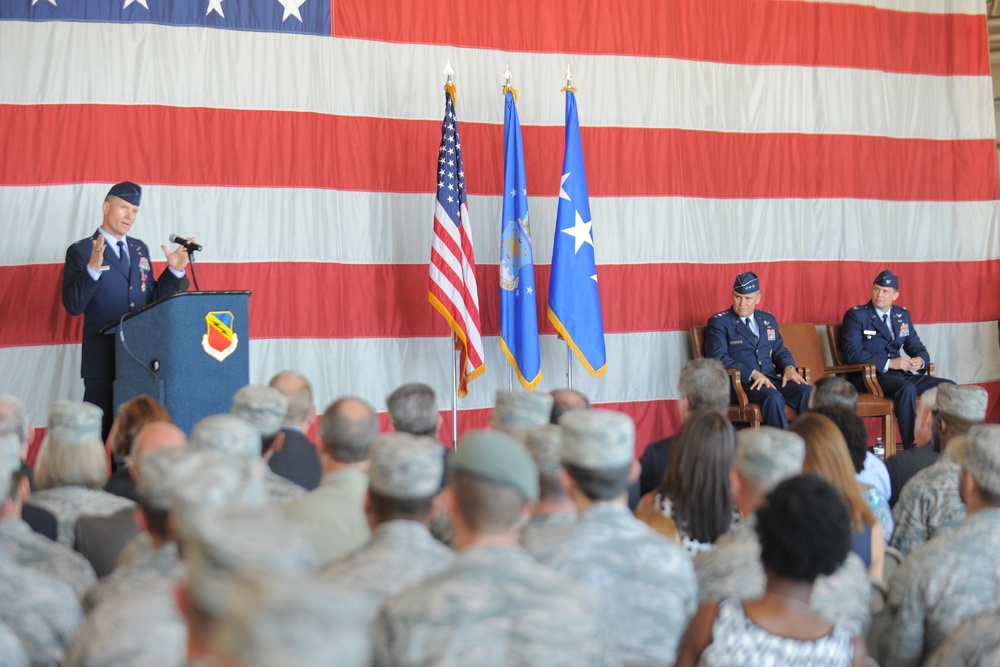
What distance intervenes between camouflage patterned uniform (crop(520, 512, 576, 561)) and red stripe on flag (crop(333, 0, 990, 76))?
4468mm

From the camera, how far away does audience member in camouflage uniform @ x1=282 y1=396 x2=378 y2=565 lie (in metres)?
2.34

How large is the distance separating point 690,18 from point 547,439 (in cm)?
514

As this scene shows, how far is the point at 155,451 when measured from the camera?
1758 mm

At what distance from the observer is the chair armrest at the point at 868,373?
21.0 feet

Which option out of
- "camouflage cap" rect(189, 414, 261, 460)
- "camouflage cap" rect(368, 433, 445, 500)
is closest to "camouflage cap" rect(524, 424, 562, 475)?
"camouflage cap" rect(368, 433, 445, 500)

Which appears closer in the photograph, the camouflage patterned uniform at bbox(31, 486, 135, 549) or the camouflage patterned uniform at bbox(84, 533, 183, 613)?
the camouflage patterned uniform at bbox(84, 533, 183, 613)

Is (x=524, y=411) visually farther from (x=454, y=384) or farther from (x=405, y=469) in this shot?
(x=454, y=384)

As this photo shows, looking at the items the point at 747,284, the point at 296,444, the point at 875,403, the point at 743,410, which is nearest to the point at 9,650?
the point at 296,444

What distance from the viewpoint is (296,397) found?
136 inches

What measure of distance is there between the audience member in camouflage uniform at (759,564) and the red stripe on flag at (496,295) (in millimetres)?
4076

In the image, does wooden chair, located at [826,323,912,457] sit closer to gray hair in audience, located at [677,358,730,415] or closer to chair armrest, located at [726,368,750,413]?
chair armrest, located at [726,368,750,413]

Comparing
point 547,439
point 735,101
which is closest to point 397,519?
point 547,439

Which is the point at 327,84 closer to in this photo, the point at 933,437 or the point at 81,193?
the point at 81,193

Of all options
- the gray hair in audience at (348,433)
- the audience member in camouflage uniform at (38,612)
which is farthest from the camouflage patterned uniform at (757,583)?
the audience member in camouflage uniform at (38,612)
